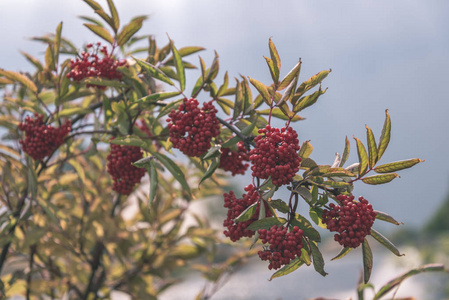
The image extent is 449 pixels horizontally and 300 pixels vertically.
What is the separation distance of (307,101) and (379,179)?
0.60 feet

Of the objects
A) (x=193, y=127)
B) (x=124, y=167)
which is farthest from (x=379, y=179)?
(x=124, y=167)

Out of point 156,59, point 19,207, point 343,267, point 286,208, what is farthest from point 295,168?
point 343,267

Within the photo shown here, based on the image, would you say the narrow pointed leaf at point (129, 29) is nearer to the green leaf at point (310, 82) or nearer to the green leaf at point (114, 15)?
the green leaf at point (114, 15)

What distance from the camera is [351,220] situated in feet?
2.25

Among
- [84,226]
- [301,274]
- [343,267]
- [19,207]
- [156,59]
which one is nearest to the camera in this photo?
[156,59]

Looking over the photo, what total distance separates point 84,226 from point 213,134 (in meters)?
0.97

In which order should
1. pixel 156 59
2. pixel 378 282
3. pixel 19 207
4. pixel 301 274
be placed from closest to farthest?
pixel 156 59
pixel 19 207
pixel 301 274
pixel 378 282

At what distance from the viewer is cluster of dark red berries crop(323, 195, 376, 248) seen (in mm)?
683

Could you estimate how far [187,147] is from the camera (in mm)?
825

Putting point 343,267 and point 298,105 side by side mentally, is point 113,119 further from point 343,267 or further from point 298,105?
point 343,267

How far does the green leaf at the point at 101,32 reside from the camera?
1.06m

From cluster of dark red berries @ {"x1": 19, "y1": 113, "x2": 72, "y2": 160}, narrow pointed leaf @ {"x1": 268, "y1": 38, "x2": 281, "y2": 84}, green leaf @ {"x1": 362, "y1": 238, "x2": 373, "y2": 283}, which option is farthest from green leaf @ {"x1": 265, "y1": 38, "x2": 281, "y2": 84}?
cluster of dark red berries @ {"x1": 19, "y1": 113, "x2": 72, "y2": 160}

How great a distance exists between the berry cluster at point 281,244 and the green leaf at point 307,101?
0.70 ft

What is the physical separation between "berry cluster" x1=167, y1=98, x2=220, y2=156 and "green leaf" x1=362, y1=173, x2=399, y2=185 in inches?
11.6
